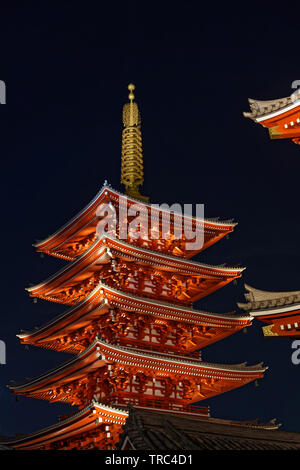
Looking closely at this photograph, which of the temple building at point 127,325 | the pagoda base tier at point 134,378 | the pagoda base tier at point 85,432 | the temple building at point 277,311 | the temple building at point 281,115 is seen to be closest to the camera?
the temple building at point 277,311

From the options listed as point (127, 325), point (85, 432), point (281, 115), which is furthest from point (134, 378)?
point (281, 115)

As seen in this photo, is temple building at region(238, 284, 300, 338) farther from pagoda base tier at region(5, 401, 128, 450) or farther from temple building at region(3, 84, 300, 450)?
pagoda base tier at region(5, 401, 128, 450)

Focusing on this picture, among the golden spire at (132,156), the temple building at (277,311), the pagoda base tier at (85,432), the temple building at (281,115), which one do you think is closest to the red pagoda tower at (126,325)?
the pagoda base tier at (85,432)

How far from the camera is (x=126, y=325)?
29.5 meters

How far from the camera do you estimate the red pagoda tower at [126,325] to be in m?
27.4

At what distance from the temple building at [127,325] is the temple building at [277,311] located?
8.66 metres

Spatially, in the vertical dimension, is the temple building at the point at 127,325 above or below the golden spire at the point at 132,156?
below

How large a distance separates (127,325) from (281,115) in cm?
1504

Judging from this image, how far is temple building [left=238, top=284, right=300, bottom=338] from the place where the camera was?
17672mm

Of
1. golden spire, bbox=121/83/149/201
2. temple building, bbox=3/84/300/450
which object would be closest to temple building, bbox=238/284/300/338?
temple building, bbox=3/84/300/450

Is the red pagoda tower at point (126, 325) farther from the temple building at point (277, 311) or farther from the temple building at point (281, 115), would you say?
the temple building at point (281, 115)

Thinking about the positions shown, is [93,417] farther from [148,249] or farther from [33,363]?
[33,363]
